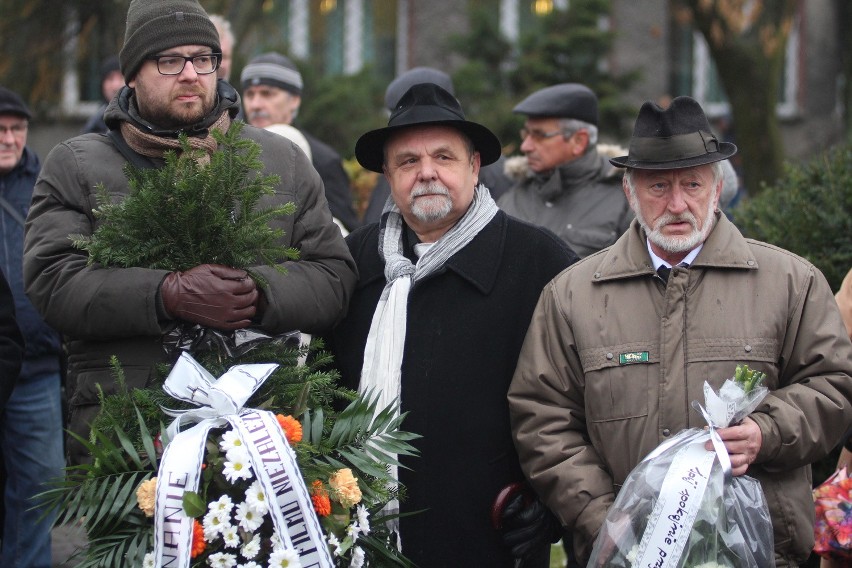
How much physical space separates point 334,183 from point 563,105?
4.20 ft

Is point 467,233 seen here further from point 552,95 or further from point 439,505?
point 552,95

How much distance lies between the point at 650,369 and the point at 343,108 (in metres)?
8.93

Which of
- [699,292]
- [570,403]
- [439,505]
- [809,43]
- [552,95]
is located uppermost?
[809,43]

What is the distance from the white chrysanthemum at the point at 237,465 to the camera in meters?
3.25

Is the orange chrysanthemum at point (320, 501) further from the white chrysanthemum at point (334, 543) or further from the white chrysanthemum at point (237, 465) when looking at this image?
the white chrysanthemum at point (237, 465)

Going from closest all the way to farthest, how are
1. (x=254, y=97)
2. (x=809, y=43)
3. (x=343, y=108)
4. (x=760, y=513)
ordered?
(x=760, y=513) → (x=254, y=97) → (x=343, y=108) → (x=809, y=43)

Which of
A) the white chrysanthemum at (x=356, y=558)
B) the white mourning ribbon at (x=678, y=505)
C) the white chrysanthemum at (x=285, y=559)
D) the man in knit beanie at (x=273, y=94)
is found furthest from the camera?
the man in knit beanie at (x=273, y=94)

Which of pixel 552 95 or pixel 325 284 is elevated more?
pixel 552 95

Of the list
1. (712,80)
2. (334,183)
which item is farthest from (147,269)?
(712,80)

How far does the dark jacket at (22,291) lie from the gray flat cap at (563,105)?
2498 millimetres

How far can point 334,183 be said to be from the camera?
6434 millimetres

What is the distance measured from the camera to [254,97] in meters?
6.76

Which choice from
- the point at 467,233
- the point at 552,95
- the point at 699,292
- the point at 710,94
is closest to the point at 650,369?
the point at 699,292

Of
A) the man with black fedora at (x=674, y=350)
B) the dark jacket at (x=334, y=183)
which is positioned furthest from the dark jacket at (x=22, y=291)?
the man with black fedora at (x=674, y=350)
